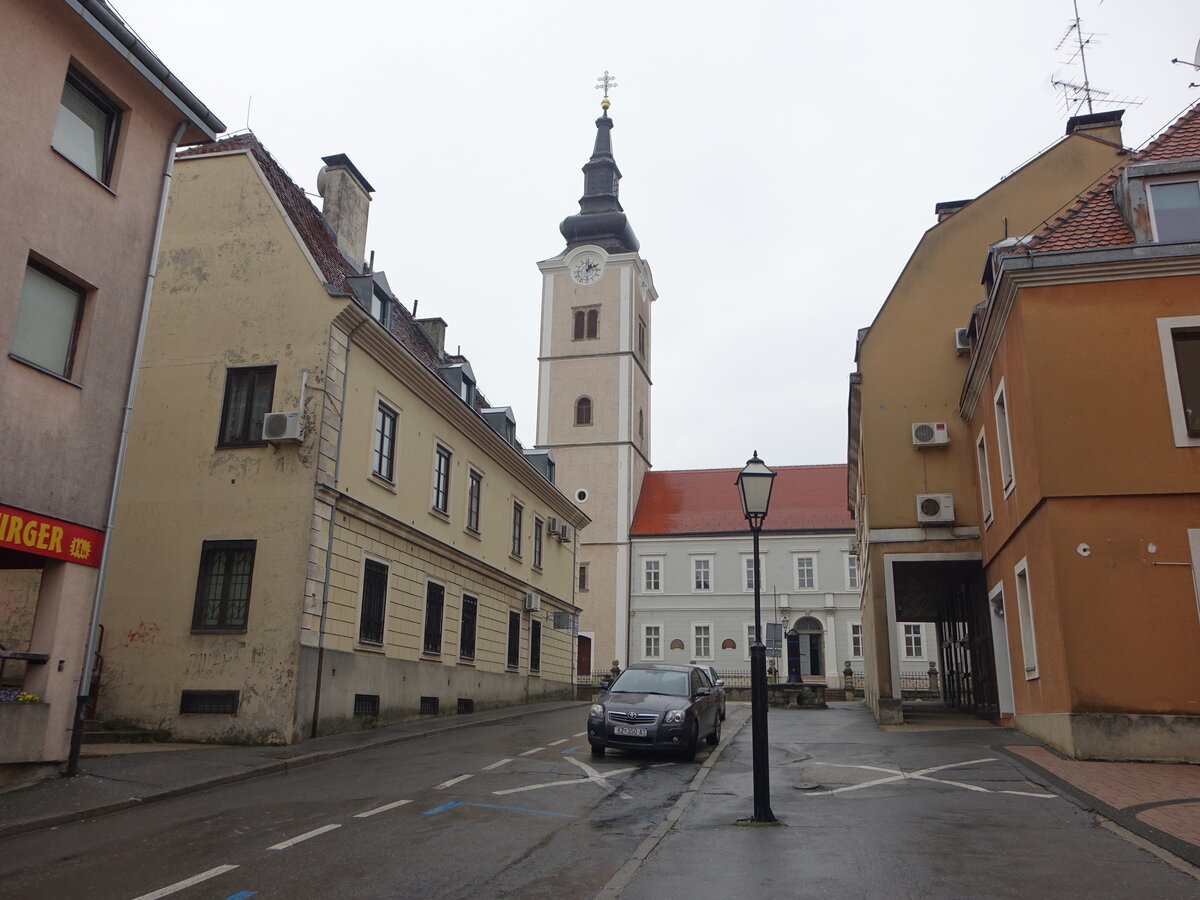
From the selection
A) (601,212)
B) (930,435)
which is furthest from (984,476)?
(601,212)

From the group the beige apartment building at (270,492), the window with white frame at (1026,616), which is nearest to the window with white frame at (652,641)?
the beige apartment building at (270,492)

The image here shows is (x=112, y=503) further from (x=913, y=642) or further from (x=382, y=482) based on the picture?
(x=913, y=642)

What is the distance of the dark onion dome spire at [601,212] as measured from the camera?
2362 inches

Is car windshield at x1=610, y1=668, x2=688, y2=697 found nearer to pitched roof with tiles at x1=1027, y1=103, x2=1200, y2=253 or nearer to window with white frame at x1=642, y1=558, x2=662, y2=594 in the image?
pitched roof with tiles at x1=1027, y1=103, x2=1200, y2=253

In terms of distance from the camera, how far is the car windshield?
52.2ft

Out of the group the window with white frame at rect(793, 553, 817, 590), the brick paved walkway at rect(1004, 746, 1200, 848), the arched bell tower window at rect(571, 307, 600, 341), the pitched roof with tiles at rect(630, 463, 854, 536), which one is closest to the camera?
the brick paved walkway at rect(1004, 746, 1200, 848)

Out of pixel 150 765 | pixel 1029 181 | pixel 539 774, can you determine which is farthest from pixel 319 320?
pixel 1029 181

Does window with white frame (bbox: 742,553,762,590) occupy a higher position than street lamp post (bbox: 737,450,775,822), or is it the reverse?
window with white frame (bbox: 742,553,762,590)

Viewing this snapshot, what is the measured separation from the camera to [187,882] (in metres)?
6.93

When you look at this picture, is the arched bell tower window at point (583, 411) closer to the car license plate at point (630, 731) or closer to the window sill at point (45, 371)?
the car license plate at point (630, 731)

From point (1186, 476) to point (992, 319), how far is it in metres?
4.07

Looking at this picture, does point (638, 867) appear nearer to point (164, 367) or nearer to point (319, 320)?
point (319, 320)

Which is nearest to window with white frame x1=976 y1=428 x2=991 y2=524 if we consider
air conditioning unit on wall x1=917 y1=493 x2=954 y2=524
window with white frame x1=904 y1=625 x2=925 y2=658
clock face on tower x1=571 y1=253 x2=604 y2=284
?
air conditioning unit on wall x1=917 y1=493 x2=954 y2=524

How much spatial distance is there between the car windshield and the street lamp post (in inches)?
234
